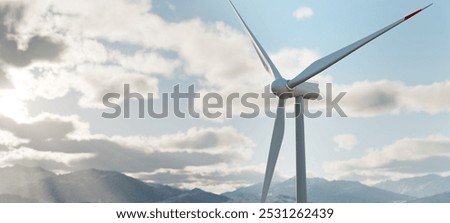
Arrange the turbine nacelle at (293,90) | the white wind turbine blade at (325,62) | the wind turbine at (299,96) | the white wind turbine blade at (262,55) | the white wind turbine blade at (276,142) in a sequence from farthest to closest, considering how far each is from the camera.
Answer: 1. the white wind turbine blade at (262,55)
2. the white wind turbine blade at (276,142)
3. the turbine nacelle at (293,90)
4. the wind turbine at (299,96)
5. the white wind turbine blade at (325,62)

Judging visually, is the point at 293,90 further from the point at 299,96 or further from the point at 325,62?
the point at 325,62

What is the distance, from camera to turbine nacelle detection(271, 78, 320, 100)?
133ft

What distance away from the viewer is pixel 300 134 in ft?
133

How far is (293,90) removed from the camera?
40750mm

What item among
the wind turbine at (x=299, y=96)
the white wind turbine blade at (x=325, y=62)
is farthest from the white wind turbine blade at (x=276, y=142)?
the white wind turbine blade at (x=325, y=62)

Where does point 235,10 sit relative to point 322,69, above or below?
above

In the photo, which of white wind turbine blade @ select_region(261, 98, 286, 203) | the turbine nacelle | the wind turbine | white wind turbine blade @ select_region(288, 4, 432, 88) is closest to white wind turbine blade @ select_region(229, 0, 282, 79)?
the wind turbine

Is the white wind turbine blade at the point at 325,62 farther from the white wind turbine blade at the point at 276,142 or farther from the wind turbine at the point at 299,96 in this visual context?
the white wind turbine blade at the point at 276,142

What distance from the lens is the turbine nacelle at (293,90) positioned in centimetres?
4062
